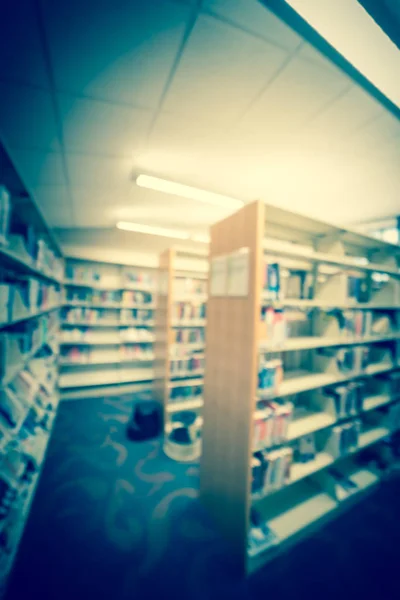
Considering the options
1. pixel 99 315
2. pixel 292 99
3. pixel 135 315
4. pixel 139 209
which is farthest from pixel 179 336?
pixel 292 99

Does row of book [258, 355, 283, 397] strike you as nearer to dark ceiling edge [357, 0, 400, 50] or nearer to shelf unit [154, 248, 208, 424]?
shelf unit [154, 248, 208, 424]

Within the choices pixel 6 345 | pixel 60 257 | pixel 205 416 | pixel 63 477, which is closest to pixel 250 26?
pixel 6 345

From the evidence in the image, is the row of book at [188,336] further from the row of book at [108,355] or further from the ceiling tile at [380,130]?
the ceiling tile at [380,130]

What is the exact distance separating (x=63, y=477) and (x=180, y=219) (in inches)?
151

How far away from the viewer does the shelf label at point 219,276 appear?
191 centimetres

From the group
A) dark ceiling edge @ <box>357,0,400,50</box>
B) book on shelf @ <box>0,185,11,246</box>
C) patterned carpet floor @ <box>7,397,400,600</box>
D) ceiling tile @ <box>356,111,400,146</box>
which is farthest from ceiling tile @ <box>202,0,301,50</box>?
patterned carpet floor @ <box>7,397,400,600</box>

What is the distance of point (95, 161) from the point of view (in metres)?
2.30

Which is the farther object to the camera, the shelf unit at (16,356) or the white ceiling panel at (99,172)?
the white ceiling panel at (99,172)

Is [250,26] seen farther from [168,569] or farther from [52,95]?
[168,569]

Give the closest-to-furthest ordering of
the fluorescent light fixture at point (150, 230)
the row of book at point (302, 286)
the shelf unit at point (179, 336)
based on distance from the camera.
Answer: the row of book at point (302, 286) < the shelf unit at point (179, 336) < the fluorescent light fixture at point (150, 230)

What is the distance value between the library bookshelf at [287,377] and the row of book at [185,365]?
1.41 meters

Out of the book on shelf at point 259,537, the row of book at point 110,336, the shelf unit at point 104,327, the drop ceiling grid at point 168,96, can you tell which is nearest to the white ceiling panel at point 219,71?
the drop ceiling grid at point 168,96

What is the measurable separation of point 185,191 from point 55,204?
1821 millimetres

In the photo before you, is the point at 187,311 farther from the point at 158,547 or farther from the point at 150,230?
the point at 158,547
